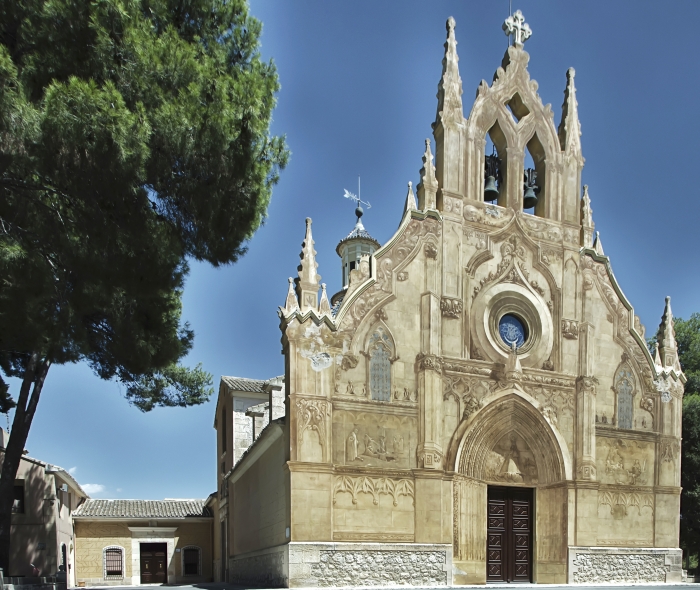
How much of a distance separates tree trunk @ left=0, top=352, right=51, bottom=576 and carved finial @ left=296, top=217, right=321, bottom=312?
7790 mm

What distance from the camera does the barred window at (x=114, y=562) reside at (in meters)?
35.2

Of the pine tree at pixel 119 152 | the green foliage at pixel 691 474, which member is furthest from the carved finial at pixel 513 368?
the green foliage at pixel 691 474

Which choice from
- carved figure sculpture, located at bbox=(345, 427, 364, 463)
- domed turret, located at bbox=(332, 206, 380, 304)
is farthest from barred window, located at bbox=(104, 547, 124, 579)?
carved figure sculpture, located at bbox=(345, 427, 364, 463)

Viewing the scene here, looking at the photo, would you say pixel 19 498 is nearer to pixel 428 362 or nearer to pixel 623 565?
pixel 428 362

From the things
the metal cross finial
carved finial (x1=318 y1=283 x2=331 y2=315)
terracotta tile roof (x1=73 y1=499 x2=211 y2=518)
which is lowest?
terracotta tile roof (x1=73 y1=499 x2=211 y2=518)

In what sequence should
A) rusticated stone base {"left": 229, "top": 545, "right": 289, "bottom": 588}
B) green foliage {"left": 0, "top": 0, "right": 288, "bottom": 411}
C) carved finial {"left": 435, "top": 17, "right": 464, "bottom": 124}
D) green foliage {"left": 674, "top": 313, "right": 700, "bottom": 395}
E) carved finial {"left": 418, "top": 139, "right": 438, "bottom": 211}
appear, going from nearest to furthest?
1. green foliage {"left": 0, "top": 0, "right": 288, "bottom": 411}
2. rusticated stone base {"left": 229, "top": 545, "right": 289, "bottom": 588}
3. carved finial {"left": 418, "top": 139, "right": 438, "bottom": 211}
4. carved finial {"left": 435, "top": 17, "right": 464, "bottom": 124}
5. green foliage {"left": 674, "top": 313, "right": 700, "bottom": 395}

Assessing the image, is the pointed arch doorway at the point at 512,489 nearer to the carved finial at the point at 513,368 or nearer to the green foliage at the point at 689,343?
the carved finial at the point at 513,368

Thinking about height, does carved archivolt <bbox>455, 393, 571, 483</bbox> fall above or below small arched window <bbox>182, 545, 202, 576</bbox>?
above

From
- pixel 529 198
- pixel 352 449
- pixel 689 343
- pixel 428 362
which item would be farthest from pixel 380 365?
pixel 689 343

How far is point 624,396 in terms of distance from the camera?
23.3 meters

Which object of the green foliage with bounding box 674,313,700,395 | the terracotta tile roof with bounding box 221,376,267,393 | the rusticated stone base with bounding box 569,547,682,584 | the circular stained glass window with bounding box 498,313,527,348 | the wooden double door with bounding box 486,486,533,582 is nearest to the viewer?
the wooden double door with bounding box 486,486,533,582

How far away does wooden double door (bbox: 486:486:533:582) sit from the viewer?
69.4 ft

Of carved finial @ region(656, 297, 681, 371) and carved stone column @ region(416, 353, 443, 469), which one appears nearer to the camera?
carved stone column @ region(416, 353, 443, 469)

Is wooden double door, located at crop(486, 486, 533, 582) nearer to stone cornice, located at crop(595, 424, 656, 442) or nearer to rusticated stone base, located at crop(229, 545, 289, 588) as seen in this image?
stone cornice, located at crop(595, 424, 656, 442)
